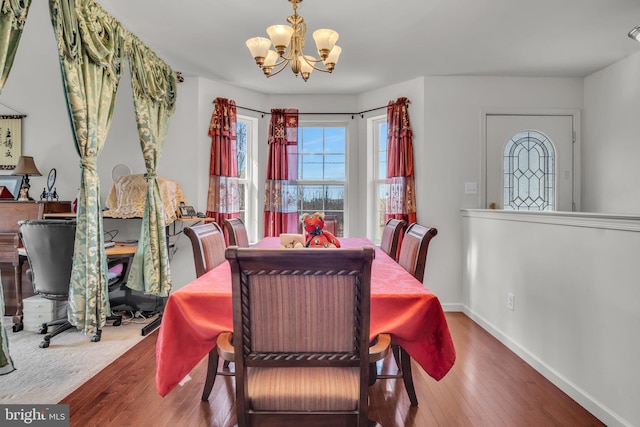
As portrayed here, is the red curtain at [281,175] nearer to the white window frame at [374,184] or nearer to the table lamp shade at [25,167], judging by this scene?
the white window frame at [374,184]

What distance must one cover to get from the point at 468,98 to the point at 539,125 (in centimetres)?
80

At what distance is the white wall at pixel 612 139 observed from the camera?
3.19m

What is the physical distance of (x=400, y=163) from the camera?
3.92 m

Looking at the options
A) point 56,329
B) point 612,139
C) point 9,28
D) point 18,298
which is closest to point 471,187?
point 612,139

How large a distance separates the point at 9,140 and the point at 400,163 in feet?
13.6

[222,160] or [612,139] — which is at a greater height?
[612,139]

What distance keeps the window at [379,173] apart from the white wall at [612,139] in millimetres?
2089

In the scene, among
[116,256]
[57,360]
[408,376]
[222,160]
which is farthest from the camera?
[222,160]

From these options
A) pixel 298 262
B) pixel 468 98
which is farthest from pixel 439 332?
pixel 468 98

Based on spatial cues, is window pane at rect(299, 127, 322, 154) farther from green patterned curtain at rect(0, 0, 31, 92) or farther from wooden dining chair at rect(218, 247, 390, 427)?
wooden dining chair at rect(218, 247, 390, 427)

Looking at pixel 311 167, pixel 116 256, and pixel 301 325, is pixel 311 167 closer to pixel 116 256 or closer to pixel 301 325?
pixel 116 256

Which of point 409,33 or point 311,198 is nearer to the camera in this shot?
point 409,33

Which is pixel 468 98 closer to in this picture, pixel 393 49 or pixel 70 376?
pixel 393 49

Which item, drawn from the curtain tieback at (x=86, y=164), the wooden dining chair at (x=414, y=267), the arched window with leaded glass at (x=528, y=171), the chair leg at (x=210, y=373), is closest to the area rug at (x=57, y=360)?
the chair leg at (x=210, y=373)
